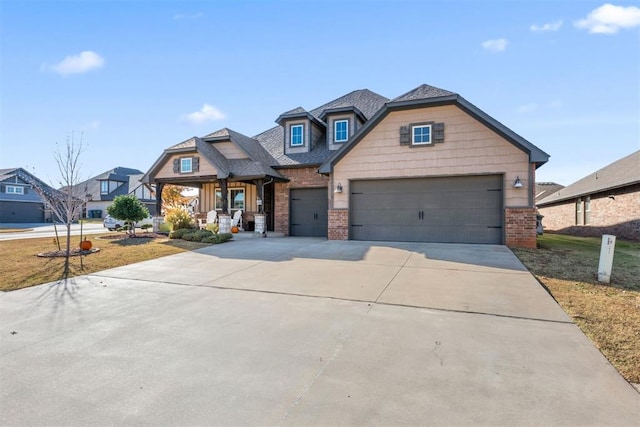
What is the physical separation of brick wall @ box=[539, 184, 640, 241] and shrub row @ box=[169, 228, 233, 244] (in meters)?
18.3

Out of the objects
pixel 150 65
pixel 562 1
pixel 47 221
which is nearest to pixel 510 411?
pixel 562 1

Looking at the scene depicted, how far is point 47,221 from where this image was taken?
129 ft

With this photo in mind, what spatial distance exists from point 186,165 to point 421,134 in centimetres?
1158

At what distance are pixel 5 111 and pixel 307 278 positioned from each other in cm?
1603

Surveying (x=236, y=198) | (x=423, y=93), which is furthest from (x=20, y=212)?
(x=423, y=93)

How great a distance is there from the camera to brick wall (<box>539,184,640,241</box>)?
1459 cm

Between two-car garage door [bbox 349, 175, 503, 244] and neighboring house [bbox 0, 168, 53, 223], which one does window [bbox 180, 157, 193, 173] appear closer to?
two-car garage door [bbox 349, 175, 503, 244]

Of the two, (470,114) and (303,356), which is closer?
(303,356)

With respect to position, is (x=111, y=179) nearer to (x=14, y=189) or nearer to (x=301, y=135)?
(x=14, y=189)

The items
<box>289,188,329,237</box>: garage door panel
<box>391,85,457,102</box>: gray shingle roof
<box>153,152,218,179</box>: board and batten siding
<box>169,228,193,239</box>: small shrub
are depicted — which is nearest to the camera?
<box>391,85,457,102</box>: gray shingle roof

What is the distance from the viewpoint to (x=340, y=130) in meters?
16.1

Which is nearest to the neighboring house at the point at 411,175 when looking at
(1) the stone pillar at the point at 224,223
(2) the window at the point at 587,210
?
(1) the stone pillar at the point at 224,223

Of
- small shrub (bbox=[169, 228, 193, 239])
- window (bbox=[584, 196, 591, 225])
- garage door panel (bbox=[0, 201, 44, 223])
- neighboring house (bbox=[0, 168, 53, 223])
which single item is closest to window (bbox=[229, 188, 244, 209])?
small shrub (bbox=[169, 228, 193, 239])

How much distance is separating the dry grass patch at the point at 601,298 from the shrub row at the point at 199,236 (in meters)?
10.3
